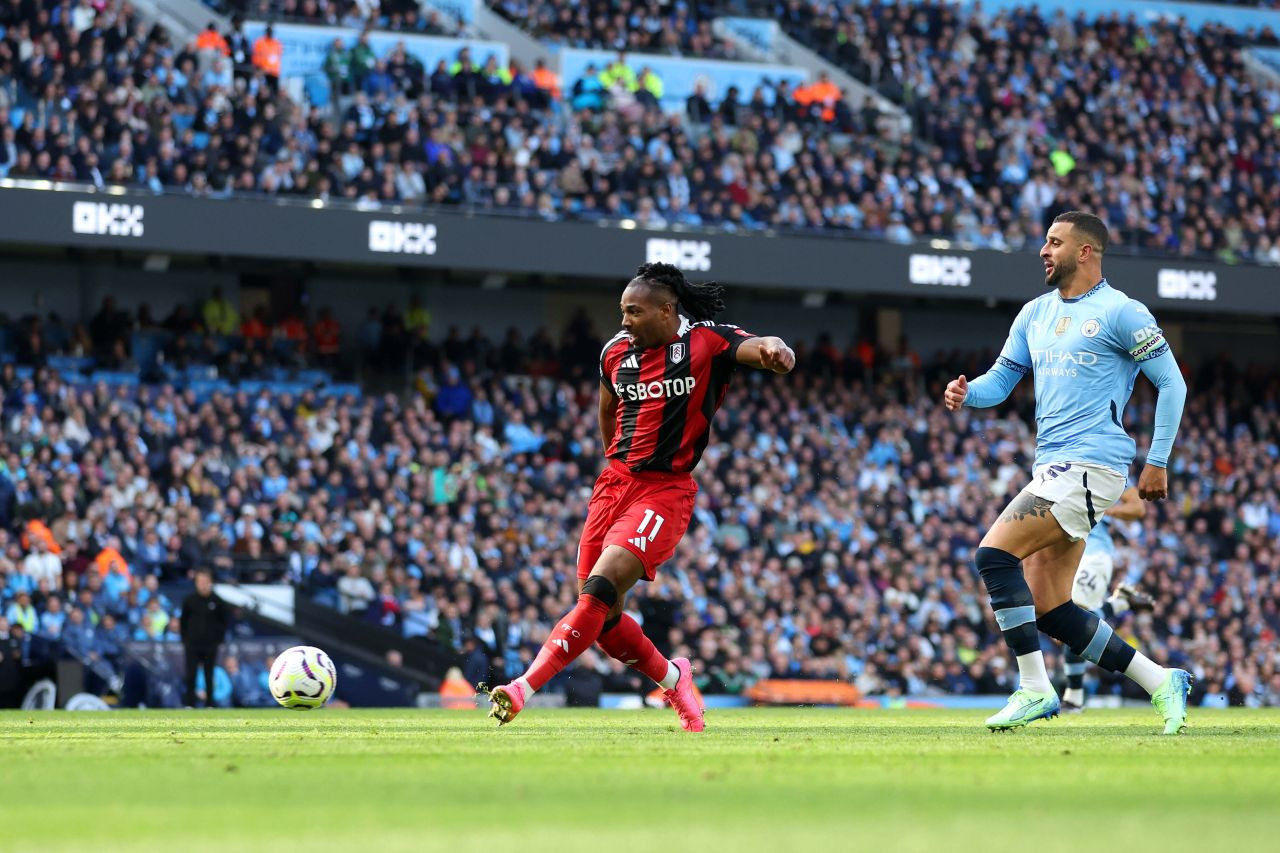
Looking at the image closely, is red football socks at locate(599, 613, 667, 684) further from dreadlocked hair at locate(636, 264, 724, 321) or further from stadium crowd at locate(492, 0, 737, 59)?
stadium crowd at locate(492, 0, 737, 59)

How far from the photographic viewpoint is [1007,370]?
10.3 meters

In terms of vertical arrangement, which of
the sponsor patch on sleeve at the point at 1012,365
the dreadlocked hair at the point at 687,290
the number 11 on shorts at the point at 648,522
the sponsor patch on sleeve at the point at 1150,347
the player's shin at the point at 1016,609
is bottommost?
the player's shin at the point at 1016,609

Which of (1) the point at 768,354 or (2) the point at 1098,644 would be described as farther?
(2) the point at 1098,644

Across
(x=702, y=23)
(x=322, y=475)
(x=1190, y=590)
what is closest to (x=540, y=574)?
Result: (x=322, y=475)

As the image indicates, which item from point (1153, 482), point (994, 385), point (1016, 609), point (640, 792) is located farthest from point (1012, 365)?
point (640, 792)

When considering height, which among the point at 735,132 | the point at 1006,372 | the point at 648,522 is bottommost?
the point at 648,522

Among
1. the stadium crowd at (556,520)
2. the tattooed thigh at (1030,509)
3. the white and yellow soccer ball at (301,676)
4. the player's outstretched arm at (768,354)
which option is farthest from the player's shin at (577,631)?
the stadium crowd at (556,520)

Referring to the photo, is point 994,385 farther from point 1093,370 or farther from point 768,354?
point 768,354

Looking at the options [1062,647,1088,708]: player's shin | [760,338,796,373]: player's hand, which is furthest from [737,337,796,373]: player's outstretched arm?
[1062,647,1088,708]: player's shin

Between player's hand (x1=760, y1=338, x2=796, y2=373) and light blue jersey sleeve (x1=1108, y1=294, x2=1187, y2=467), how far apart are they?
1.83 m

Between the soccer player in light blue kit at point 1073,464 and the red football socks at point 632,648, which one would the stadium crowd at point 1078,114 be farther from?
the red football socks at point 632,648

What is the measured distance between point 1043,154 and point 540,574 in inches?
502

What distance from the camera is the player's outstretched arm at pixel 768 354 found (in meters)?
8.88

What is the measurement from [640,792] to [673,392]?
419 centimetres
